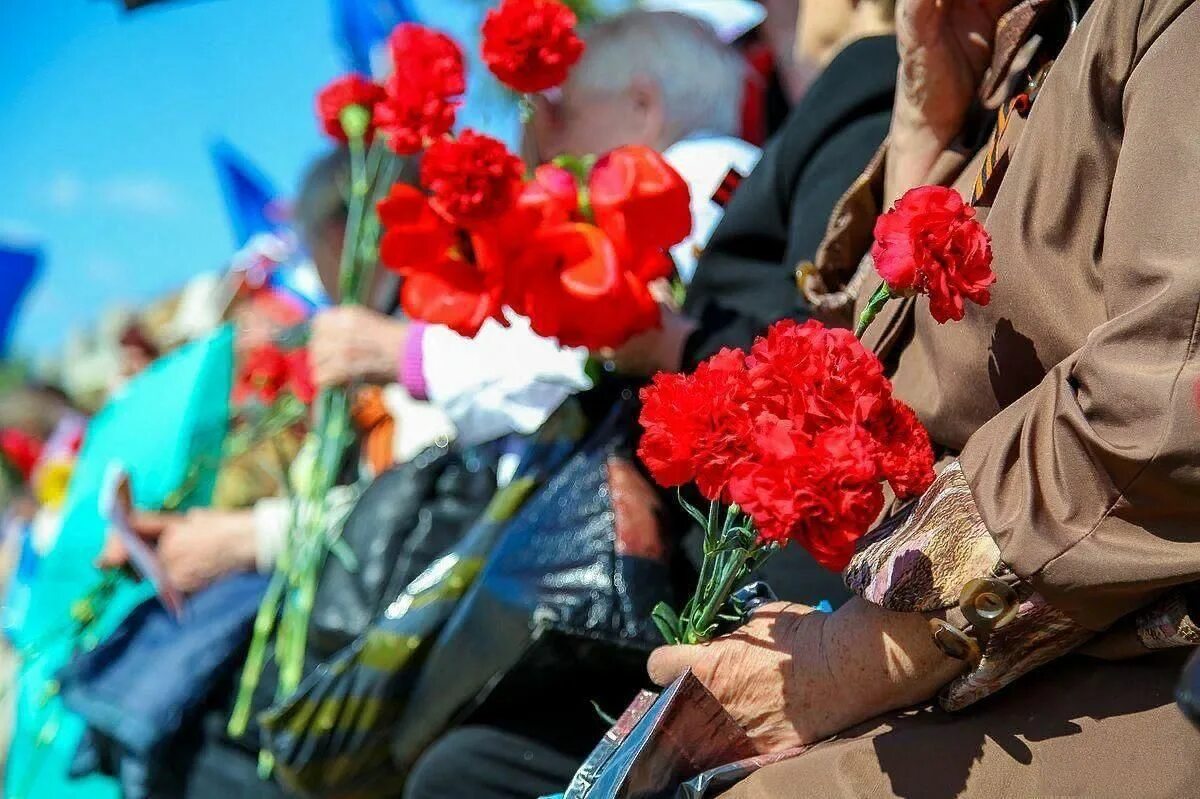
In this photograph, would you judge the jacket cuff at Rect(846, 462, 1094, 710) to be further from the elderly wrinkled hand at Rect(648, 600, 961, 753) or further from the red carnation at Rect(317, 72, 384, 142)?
the red carnation at Rect(317, 72, 384, 142)

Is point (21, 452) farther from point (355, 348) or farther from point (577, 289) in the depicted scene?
point (577, 289)

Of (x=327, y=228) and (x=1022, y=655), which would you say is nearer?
(x=1022, y=655)

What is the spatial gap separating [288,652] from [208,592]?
1.17ft

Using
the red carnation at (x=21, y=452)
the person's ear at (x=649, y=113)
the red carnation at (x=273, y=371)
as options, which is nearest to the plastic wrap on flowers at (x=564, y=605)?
the person's ear at (x=649, y=113)

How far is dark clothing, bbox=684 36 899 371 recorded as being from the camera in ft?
5.86

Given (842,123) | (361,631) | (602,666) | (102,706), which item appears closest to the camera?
(602,666)

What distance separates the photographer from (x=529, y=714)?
1.79 metres

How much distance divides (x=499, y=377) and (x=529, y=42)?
0.62 m

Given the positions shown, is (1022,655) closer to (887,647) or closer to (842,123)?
(887,647)

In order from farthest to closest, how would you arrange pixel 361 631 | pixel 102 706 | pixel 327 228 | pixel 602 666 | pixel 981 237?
pixel 327 228 < pixel 102 706 < pixel 361 631 < pixel 602 666 < pixel 981 237

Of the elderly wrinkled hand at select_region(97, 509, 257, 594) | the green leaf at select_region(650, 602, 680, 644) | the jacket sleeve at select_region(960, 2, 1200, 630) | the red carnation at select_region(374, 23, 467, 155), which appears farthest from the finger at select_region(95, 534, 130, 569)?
the jacket sleeve at select_region(960, 2, 1200, 630)

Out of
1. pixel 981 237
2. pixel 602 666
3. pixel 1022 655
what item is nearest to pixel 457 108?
pixel 602 666

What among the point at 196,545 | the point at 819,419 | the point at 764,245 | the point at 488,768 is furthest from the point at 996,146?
the point at 196,545

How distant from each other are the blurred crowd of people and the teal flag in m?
0.45
